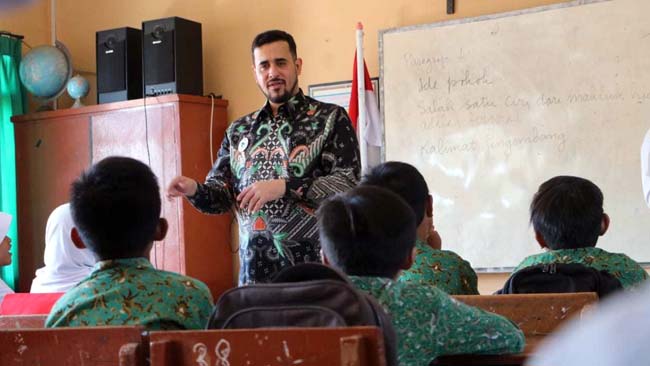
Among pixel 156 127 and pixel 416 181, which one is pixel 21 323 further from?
pixel 156 127

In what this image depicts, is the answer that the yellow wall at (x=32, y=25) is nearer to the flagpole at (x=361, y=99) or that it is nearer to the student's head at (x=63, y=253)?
the flagpole at (x=361, y=99)

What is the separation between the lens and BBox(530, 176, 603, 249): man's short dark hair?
2572 millimetres

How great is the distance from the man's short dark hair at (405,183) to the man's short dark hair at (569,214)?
14.2 inches

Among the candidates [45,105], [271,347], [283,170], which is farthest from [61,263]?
[271,347]

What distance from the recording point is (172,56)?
17.9 ft

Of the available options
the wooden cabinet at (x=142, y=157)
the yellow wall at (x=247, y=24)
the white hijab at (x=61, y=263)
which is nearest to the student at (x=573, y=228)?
the white hijab at (x=61, y=263)

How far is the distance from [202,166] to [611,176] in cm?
242

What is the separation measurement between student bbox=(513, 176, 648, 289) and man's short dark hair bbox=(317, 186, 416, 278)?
86 cm

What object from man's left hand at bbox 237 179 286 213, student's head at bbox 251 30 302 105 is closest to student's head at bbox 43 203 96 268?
student's head at bbox 251 30 302 105

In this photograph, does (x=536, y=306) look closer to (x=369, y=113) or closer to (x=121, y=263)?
(x=121, y=263)

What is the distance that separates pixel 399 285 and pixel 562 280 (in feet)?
2.79

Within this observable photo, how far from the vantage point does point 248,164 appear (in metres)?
2.87

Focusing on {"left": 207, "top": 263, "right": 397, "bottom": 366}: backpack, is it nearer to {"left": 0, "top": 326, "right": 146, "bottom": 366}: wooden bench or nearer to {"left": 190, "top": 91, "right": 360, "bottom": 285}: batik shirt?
{"left": 0, "top": 326, "right": 146, "bottom": 366}: wooden bench

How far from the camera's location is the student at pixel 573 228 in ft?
7.98
